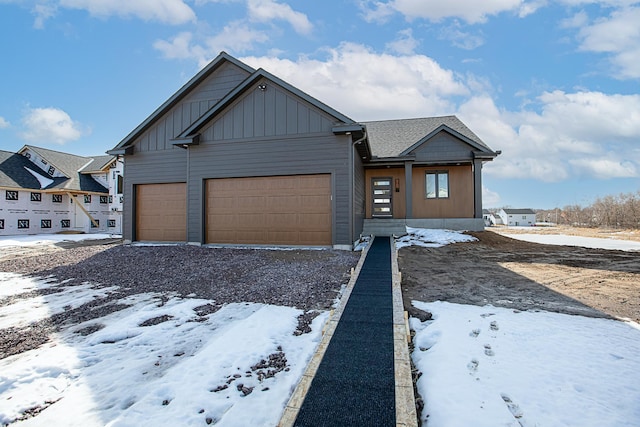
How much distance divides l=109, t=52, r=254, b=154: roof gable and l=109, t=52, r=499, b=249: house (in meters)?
0.04

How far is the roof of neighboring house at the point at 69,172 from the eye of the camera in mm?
19547

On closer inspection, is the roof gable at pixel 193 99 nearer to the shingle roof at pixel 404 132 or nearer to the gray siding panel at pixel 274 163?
the gray siding panel at pixel 274 163

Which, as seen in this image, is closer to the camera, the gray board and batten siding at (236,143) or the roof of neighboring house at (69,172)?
the gray board and batten siding at (236,143)

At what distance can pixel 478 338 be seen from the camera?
10.6ft

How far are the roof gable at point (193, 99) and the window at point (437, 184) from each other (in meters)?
9.05

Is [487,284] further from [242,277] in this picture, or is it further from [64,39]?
[64,39]

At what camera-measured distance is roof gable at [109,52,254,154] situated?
11.1m

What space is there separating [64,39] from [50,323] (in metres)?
12.1

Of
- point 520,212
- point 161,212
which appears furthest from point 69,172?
point 520,212

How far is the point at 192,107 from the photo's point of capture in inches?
447

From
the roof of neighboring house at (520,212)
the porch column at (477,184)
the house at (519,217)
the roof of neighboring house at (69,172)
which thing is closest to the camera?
the porch column at (477,184)

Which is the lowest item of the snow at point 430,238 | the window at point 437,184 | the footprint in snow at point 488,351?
the footprint in snow at point 488,351

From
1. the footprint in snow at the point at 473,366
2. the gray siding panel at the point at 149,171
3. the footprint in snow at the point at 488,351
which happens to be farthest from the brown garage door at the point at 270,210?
the footprint in snow at the point at 473,366

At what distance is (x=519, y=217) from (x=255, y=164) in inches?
2587
